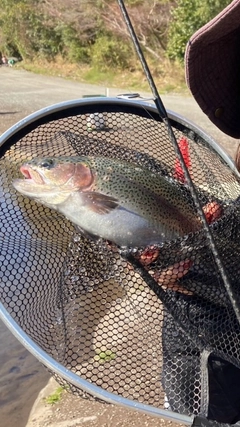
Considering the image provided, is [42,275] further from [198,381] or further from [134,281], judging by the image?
[198,381]

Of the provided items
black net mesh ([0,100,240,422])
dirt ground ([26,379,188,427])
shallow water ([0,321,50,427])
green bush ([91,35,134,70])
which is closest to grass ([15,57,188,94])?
green bush ([91,35,134,70])

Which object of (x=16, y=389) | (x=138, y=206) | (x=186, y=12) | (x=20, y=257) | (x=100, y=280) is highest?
(x=138, y=206)

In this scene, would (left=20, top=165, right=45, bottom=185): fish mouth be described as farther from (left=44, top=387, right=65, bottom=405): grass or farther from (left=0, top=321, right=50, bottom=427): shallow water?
(left=44, top=387, right=65, bottom=405): grass

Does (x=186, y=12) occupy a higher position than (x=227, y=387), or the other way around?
(x=227, y=387)

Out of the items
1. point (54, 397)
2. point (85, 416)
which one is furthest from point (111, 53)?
point (85, 416)

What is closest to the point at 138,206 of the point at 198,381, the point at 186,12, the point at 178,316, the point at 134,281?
the point at 134,281

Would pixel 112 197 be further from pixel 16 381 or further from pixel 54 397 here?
pixel 16 381

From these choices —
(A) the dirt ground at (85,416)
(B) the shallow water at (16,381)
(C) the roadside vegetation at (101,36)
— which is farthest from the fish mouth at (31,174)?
(C) the roadside vegetation at (101,36)

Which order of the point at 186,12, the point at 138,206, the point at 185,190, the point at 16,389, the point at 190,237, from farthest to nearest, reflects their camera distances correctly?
the point at 186,12 → the point at 16,389 → the point at 185,190 → the point at 138,206 → the point at 190,237

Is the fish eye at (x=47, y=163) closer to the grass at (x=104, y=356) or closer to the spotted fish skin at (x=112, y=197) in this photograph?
the spotted fish skin at (x=112, y=197)
